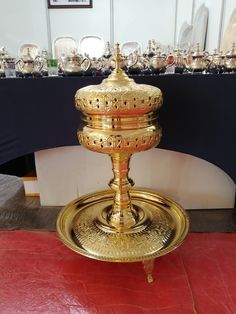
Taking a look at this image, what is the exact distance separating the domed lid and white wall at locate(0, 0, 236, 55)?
12.5ft

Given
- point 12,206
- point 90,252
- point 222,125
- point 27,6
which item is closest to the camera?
point 90,252

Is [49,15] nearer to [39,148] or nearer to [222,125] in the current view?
[39,148]

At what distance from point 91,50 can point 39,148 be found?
296 centimetres

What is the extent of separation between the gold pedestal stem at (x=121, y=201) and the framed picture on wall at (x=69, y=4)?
13.5 ft

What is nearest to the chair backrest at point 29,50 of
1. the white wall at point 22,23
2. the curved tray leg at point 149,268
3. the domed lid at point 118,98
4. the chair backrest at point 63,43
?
the chair backrest at point 63,43

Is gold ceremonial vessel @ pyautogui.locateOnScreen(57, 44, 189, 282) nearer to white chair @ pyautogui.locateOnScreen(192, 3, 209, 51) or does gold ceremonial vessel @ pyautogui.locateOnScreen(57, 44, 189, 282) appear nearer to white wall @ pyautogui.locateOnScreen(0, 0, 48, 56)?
white chair @ pyautogui.locateOnScreen(192, 3, 209, 51)

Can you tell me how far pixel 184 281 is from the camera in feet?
3.25

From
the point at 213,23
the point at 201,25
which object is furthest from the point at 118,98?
the point at 201,25

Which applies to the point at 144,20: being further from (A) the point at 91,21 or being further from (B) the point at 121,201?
(B) the point at 121,201

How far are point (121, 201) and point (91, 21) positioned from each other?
4.07m

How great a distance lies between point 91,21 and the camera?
4.33 metres

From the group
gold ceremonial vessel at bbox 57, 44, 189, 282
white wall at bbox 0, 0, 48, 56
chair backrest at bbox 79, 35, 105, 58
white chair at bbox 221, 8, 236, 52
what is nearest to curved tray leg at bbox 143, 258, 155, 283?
gold ceremonial vessel at bbox 57, 44, 189, 282

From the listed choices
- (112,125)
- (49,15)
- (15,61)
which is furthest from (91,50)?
(112,125)

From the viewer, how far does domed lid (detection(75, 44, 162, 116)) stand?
0.79 meters
